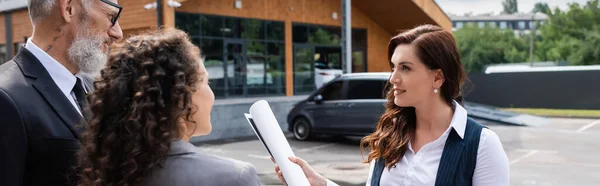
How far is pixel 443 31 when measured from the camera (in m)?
2.29

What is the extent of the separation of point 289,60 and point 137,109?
1782cm

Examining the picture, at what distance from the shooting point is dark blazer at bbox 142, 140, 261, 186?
1343 millimetres

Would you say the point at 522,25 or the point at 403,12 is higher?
the point at 522,25

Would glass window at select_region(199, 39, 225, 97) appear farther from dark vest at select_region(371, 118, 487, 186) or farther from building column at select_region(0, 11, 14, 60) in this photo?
dark vest at select_region(371, 118, 487, 186)

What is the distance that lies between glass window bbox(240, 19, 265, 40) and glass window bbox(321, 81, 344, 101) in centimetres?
576

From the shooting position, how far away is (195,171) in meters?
1.35

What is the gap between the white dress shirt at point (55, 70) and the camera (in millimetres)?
1858

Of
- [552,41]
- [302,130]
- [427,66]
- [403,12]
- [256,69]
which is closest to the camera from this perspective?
[427,66]

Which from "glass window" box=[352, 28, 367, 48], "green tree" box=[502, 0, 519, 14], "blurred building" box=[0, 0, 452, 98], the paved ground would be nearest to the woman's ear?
the paved ground

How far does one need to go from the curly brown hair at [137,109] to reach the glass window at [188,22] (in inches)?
556

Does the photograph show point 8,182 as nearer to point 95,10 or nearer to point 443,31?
point 95,10

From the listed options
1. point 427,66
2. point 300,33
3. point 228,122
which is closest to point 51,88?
point 427,66

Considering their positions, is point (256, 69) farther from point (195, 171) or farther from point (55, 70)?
point (195, 171)

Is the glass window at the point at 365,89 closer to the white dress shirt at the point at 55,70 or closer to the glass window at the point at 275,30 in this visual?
the glass window at the point at 275,30
